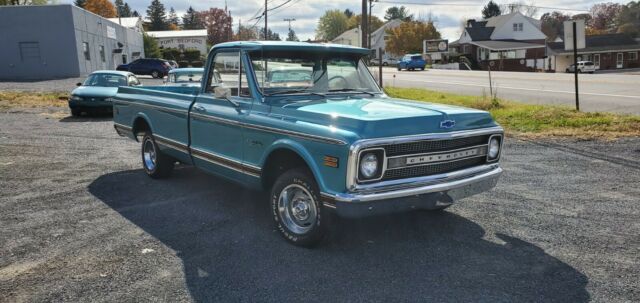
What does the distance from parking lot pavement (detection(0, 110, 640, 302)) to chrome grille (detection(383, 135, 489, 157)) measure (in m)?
0.89

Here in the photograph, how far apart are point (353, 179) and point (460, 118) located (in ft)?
4.15

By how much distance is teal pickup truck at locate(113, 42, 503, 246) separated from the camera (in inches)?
160

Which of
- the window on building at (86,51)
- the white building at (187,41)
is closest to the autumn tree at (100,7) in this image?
the white building at (187,41)

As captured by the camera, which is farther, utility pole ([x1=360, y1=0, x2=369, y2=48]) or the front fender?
utility pole ([x1=360, y1=0, x2=369, y2=48])

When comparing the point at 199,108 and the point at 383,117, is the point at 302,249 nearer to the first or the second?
the point at 383,117

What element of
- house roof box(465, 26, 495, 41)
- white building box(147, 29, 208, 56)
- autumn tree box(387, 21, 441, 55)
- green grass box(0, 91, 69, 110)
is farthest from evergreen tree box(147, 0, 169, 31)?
green grass box(0, 91, 69, 110)

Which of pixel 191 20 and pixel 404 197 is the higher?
pixel 191 20

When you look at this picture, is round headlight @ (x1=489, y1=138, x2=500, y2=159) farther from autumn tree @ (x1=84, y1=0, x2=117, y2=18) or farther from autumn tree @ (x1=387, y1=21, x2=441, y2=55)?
autumn tree @ (x1=84, y1=0, x2=117, y2=18)

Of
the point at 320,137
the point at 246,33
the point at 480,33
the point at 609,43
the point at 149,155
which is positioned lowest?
the point at 149,155

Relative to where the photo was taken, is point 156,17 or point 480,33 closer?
point 480,33

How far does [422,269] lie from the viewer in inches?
165

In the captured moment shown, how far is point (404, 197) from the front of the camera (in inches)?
163

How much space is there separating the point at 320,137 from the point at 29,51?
3632 cm

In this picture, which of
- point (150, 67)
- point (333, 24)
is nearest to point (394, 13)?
point (333, 24)
